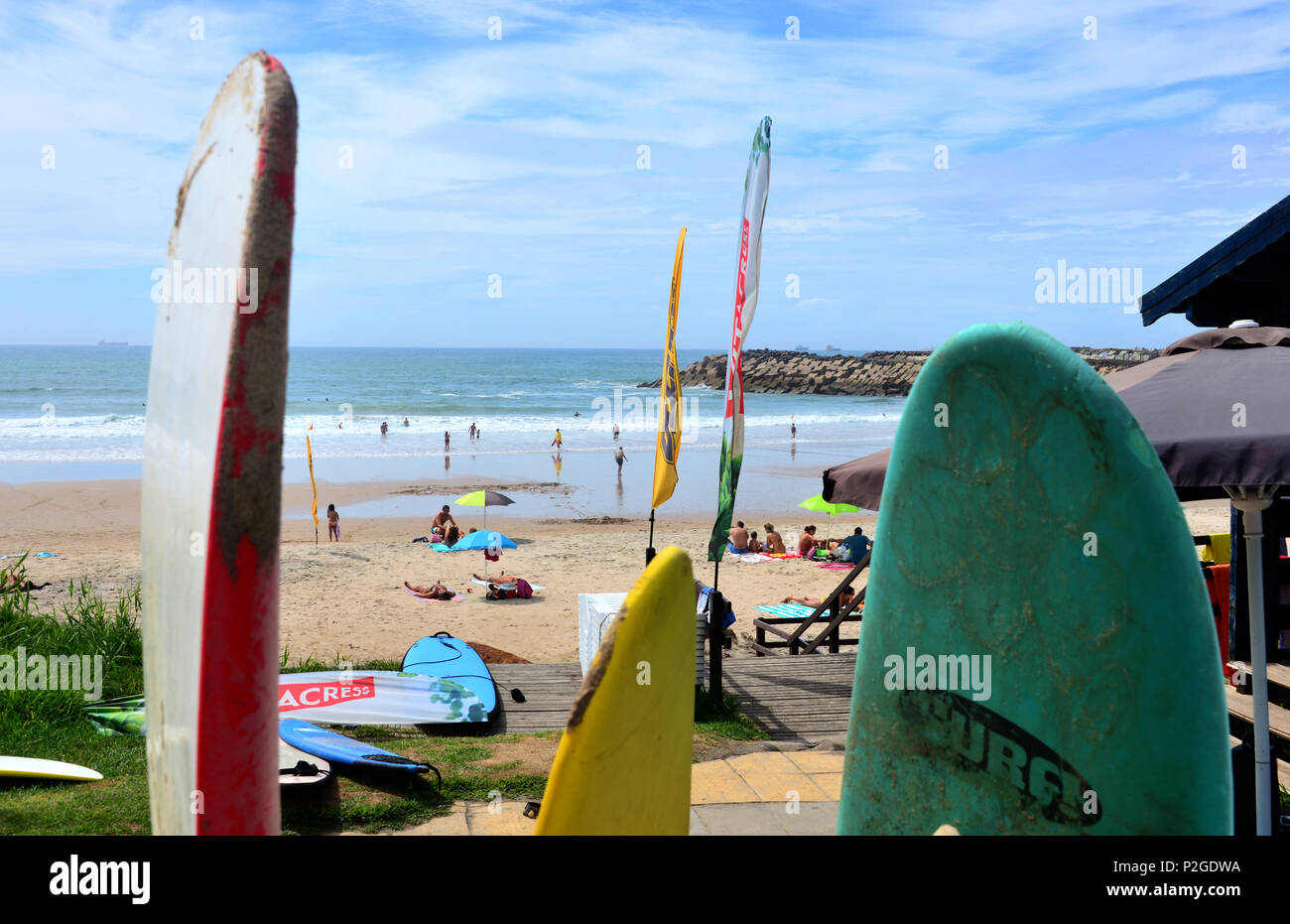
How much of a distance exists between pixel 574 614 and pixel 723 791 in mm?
8680

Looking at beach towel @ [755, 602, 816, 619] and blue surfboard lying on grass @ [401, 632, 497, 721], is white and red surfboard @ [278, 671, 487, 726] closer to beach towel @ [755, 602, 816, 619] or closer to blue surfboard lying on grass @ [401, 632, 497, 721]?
blue surfboard lying on grass @ [401, 632, 497, 721]

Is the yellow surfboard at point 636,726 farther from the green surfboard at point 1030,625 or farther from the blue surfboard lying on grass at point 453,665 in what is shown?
the blue surfboard lying on grass at point 453,665

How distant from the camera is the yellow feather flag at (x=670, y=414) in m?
7.75

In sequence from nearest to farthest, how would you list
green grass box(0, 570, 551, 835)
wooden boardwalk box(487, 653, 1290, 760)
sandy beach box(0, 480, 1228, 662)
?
green grass box(0, 570, 551, 835) → wooden boardwalk box(487, 653, 1290, 760) → sandy beach box(0, 480, 1228, 662)

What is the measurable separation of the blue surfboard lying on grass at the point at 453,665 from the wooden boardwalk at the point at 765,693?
17 cm

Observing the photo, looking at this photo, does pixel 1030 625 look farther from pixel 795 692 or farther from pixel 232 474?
pixel 795 692

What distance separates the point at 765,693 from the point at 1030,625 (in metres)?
7.25

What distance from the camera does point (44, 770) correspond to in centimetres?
567

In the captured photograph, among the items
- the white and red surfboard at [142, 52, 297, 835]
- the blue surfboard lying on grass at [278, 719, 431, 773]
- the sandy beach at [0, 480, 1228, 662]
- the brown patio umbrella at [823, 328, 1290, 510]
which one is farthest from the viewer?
the sandy beach at [0, 480, 1228, 662]

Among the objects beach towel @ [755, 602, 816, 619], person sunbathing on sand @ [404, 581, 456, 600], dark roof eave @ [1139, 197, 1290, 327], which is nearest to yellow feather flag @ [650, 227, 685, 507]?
dark roof eave @ [1139, 197, 1290, 327]

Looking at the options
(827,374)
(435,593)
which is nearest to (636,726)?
(435,593)

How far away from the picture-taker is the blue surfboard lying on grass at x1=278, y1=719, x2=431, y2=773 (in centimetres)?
572

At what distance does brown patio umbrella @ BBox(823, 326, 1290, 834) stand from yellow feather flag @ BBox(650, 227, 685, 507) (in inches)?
118
